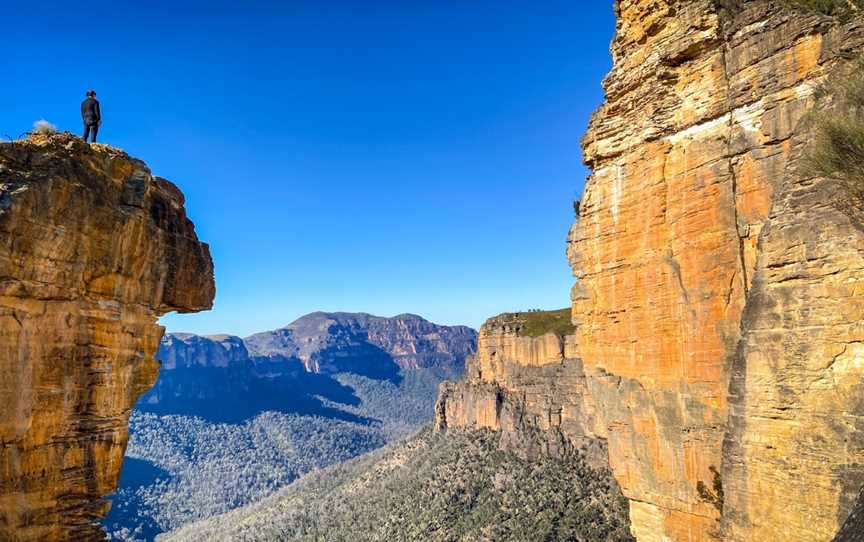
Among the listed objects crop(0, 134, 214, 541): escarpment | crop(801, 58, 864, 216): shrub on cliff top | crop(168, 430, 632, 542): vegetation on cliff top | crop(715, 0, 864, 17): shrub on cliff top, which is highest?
crop(715, 0, 864, 17): shrub on cliff top

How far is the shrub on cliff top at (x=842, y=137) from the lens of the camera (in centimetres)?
959

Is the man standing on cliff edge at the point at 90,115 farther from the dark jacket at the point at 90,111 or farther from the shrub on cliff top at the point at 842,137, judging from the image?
the shrub on cliff top at the point at 842,137

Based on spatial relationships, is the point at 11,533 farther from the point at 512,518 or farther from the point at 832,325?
the point at 512,518

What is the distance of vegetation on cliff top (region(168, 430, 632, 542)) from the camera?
52969 mm

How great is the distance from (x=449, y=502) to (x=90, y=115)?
62326mm

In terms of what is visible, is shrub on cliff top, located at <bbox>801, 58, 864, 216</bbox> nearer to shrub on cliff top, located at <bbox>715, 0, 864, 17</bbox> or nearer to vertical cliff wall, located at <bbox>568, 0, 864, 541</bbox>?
vertical cliff wall, located at <bbox>568, 0, 864, 541</bbox>

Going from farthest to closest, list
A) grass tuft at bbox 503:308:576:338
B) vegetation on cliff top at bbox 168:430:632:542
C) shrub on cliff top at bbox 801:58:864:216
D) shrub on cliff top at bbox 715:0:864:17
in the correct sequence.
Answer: grass tuft at bbox 503:308:576:338 → vegetation on cliff top at bbox 168:430:632:542 → shrub on cliff top at bbox 715:0:864:17 → shrub on cliff top at bbox 801:58:864:216

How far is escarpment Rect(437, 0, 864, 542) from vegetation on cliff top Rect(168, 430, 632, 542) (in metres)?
35.2

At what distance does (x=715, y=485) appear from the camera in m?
13.2

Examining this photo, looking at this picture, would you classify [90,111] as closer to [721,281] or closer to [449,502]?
[721,281]

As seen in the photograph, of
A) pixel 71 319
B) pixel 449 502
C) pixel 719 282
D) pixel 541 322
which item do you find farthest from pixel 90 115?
pixel 541 322

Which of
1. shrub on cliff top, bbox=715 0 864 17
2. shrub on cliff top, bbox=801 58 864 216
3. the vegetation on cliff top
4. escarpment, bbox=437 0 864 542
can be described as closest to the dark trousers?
escarpment, bbox=437 0 864 542

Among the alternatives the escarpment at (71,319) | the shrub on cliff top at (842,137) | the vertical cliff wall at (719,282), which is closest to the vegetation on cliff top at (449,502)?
the vertical cliff wall at (719,282)

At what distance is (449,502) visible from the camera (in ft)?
221
